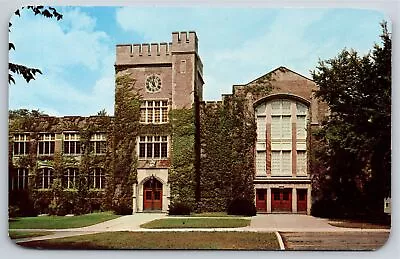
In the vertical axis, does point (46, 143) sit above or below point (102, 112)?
below

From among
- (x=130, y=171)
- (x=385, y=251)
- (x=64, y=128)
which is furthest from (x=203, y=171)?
(x=385, y=251)

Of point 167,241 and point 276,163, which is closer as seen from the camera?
point 167,241

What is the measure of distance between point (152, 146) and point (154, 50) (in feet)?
1.64

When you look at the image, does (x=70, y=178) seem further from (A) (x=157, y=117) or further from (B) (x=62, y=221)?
(A) (x=157, y=117)

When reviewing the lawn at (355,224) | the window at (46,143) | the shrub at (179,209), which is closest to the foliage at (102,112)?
the window at (46,143)

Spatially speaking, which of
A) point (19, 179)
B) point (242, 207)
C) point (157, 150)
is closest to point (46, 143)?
point (19, 179)

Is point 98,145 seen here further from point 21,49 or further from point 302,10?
point 302,10

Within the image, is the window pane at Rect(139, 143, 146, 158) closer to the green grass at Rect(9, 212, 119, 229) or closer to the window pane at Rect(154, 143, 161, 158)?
the window pane at Rect(154, 143, 161, 158)

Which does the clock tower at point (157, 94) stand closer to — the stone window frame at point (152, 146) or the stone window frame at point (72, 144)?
the stone window frame at point (152, 146)

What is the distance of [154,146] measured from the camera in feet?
12.6

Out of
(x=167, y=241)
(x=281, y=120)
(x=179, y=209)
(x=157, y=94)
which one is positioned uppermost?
(x=157, y=94)

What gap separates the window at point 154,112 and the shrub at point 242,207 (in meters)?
0.56

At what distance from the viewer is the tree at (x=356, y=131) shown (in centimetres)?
365

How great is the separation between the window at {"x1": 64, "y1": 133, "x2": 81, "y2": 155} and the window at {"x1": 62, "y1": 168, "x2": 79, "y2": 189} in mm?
90
